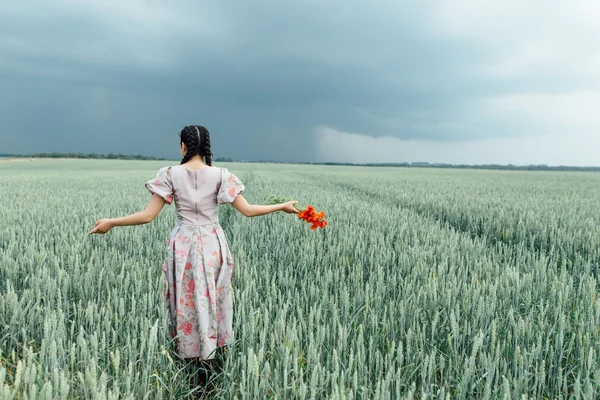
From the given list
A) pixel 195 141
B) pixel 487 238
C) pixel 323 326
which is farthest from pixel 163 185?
pixel 487 238

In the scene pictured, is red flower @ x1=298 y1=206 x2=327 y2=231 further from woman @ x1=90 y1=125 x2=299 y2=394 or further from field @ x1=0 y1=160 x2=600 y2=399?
woman @ x1=90 y1=125 x2=299 y2=394

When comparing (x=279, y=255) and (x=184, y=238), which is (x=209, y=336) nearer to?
(x=184, y=238)

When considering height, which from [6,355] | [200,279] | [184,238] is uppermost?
[184,238]

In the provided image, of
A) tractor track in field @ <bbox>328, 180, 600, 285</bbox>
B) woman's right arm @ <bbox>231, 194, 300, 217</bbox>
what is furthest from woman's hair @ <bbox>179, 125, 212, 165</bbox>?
tractor track in field @ <bbox>328, 180, 600, 285</bbox>

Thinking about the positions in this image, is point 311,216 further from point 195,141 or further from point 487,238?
point 487,238

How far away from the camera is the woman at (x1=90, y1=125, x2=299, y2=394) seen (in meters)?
2.32

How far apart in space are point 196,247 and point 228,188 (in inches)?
15.5

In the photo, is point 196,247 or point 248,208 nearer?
point 196,247

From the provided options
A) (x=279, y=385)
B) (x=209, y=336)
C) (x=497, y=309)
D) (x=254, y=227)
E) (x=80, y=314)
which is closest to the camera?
(x=279, y=385)

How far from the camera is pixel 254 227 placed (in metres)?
6.13

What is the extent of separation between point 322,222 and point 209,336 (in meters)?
1.15

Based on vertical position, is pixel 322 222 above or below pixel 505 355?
above

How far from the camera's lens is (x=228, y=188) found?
2410 millimetres

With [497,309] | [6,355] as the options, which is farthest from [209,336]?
[497,309]
